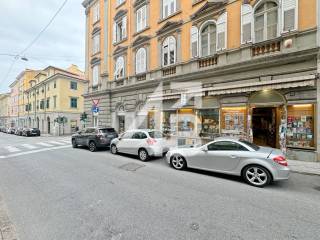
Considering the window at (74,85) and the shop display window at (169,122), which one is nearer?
the shop display window at (169,122)

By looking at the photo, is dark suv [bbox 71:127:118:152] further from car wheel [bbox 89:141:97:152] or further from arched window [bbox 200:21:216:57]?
arched window [bbox 200:21:216:57]

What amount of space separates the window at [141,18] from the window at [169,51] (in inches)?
122

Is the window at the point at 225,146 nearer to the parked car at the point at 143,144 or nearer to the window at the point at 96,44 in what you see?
the parked car at the point at 143,144

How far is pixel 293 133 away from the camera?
8195 mm

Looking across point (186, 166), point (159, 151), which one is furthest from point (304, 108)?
point (159, 151)

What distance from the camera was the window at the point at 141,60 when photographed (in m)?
14.6

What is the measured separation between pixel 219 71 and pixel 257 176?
6.39 metres

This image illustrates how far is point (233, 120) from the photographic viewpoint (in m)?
9.91

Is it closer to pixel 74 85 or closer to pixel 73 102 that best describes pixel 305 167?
pixel 73 102

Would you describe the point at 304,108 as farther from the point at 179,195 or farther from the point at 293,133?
the point at 179,195

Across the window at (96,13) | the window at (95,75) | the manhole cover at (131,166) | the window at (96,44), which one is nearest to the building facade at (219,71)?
the window at (95,75)

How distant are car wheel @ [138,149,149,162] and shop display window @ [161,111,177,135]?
452cm

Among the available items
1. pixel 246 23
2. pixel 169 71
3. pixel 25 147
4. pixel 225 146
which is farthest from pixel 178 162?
pixel 25 147

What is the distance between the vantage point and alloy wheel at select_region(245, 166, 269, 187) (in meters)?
5.20
